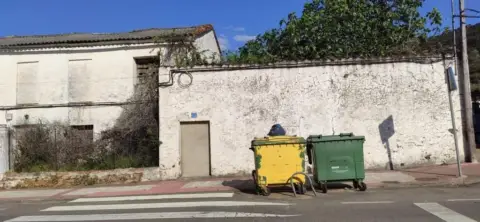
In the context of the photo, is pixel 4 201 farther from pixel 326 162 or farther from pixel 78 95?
pixel 326 162

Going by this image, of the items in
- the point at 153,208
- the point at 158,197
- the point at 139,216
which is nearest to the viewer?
the point at 139,216

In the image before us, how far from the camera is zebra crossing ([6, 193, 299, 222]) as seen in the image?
770 cm

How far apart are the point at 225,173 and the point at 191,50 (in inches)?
191

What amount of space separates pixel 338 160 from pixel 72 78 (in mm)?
12000

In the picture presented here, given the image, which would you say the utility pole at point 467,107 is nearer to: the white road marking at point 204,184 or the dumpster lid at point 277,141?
the dumpster lid at point 277,141

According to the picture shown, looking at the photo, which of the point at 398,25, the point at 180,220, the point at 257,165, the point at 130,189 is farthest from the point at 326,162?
the point at 398,25

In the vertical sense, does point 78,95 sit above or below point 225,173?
above

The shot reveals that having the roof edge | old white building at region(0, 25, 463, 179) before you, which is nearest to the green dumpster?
old white building at region(0, 25, 463, 179)

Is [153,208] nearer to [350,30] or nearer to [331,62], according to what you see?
[331,62]

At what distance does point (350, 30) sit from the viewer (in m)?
19.7

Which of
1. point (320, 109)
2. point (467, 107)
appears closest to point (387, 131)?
point (320, 109)

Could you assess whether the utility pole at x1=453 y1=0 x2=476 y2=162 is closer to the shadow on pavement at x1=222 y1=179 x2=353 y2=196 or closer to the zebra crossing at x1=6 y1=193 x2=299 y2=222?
the shadow on pavement at x1=222 y1=179 x2=353 y2=196

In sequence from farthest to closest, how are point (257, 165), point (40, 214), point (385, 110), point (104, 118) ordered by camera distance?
point (104, 118)
point (385, 110)
point (257, 165)
point (40, 214)

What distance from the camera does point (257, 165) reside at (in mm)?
9961
